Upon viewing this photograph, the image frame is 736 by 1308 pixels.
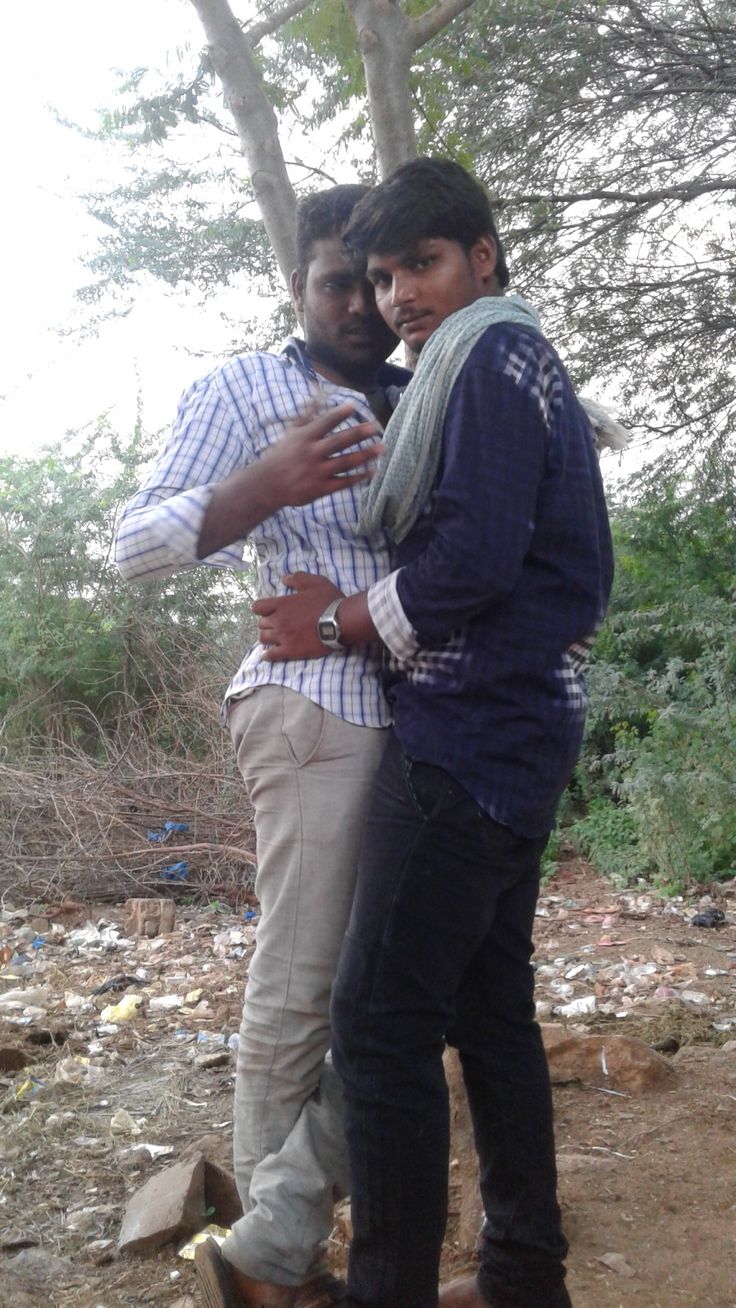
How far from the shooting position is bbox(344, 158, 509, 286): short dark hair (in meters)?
1.80

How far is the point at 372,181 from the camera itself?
5914 millimetres

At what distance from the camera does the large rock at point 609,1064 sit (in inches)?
125

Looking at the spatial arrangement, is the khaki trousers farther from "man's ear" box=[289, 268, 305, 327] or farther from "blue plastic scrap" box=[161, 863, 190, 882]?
"blue plastic scrap" box=[161, 863, 190, 882]

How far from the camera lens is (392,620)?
5.65ft

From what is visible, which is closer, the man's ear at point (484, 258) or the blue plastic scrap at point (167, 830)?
the man's ear at point (484, 258)

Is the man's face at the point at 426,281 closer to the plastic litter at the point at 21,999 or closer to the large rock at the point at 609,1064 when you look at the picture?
the large rock at the point at 609,1064

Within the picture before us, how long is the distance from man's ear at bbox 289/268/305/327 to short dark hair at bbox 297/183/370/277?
21 mm

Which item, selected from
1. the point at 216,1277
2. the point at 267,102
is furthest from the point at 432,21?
the point at 216,1277

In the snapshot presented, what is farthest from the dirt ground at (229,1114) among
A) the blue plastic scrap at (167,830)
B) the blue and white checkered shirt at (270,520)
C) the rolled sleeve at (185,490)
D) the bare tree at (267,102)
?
the bare tree at (267,102)

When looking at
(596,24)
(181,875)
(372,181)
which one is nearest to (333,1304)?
(181,875)

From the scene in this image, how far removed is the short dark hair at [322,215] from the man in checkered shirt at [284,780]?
8 centimetres

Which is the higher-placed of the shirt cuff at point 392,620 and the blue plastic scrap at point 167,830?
the shirt cuff at point 392,620

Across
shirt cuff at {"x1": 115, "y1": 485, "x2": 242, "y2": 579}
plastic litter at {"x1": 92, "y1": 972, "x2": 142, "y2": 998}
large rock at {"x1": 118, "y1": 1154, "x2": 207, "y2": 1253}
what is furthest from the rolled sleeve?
plastic litter at {"x1": 92, "y1": 972, "x2": 142, "y2": 998}

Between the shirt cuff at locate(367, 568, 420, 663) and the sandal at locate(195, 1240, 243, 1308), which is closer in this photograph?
the shirt cuff at locate(367, 568, 420, 663)
